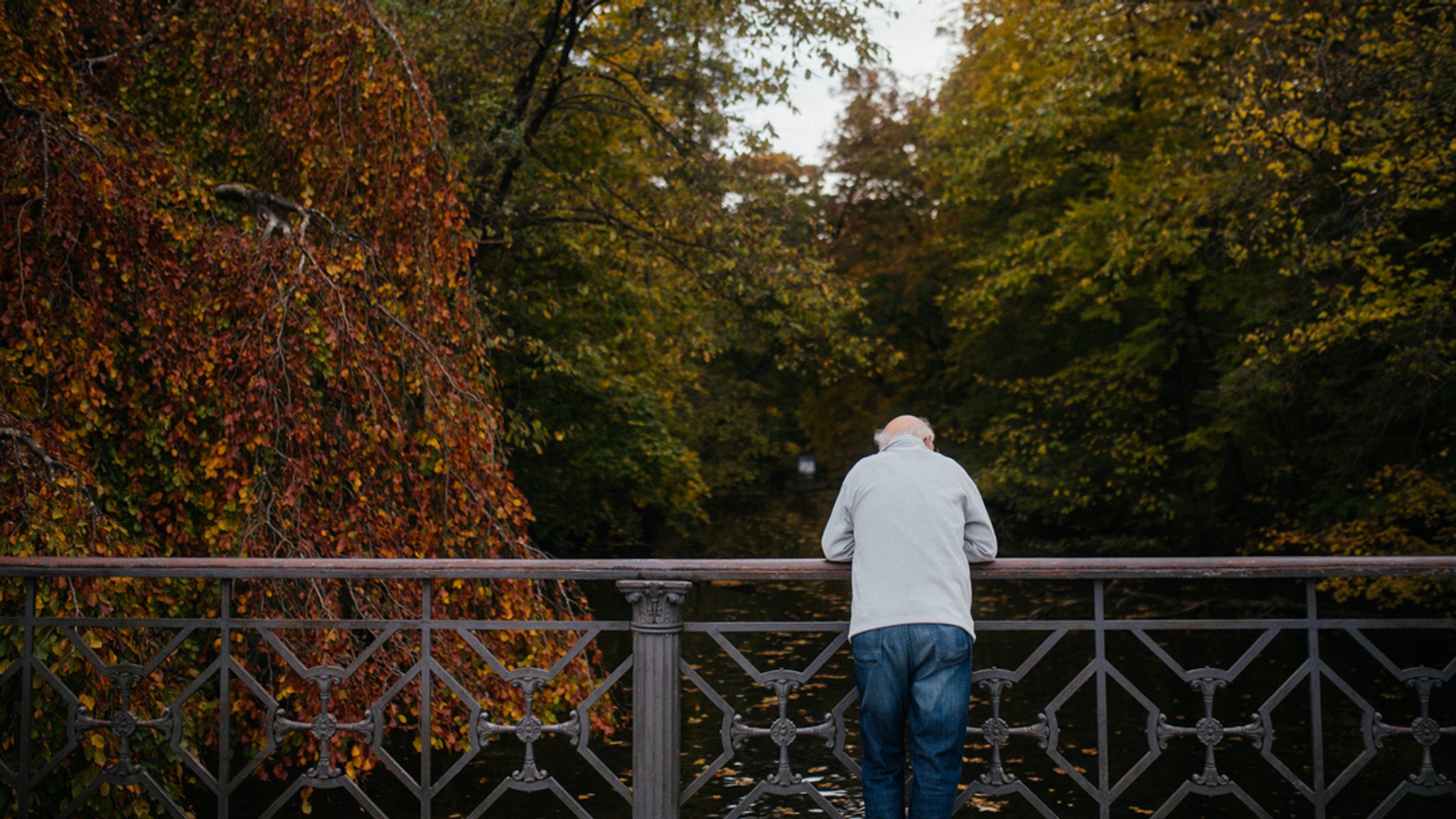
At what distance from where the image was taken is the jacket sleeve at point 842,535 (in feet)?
12.0

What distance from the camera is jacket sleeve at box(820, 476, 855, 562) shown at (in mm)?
3656

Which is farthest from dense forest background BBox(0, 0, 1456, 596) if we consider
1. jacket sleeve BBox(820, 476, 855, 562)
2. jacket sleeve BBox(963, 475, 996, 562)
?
jacket sleeve BBox(963, 475, 996, 562)

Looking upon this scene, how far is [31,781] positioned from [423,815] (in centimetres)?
141

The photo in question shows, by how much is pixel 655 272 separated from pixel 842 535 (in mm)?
10452

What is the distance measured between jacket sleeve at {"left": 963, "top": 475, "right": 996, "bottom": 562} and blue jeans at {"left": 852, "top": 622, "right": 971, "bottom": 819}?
0.29 meters

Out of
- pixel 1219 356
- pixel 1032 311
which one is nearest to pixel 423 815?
pixel 1219 356

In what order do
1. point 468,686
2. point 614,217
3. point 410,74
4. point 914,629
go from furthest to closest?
point 614,217 < point 410,74 < point 468,686 < point 914,629

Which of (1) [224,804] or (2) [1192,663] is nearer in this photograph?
(1) [224,804]

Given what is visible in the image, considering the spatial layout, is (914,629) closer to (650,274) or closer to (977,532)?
(977,532)

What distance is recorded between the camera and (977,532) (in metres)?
3.64

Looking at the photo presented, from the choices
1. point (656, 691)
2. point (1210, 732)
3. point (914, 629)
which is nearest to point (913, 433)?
point (914, 629)

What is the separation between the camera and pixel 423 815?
151 inches

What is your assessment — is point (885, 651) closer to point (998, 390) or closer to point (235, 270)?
point (235, 270)

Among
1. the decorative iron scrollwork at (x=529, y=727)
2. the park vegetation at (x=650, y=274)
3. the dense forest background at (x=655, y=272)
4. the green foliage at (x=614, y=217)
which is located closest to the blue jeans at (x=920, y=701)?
the decorative iron scrollwork at (x=529, y=727)
